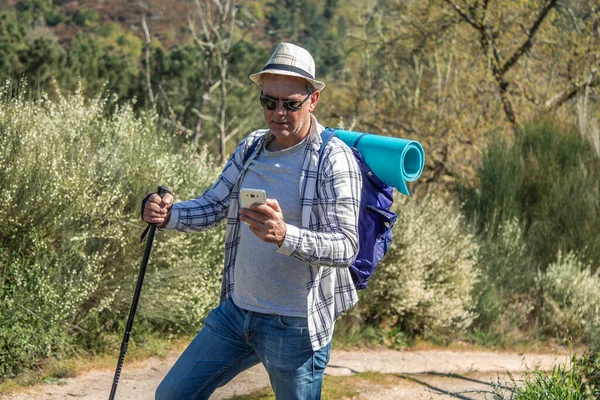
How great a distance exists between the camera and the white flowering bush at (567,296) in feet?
27.7

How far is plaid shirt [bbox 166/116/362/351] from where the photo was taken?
2.77m

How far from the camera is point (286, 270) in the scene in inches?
119

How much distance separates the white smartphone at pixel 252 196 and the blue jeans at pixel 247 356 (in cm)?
59

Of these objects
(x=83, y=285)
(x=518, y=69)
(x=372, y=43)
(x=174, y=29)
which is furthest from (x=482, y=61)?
(x=174, y=29)

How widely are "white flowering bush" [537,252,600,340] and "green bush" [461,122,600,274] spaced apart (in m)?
0.52

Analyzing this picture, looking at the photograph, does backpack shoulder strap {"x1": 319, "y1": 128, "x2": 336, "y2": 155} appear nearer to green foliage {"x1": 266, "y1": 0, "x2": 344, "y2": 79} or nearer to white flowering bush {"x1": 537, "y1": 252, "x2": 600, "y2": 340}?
white flowering bush {"x1": 537, "y1": 252, "x2": 600, "y2": 340}

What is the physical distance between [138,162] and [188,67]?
12.7m

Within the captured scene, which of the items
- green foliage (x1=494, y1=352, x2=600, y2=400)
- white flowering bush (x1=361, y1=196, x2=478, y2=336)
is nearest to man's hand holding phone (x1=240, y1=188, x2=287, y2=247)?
green foliage (x1=494, y1=352, x2=600, y2=400)

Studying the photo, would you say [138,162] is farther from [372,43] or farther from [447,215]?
[372,43]

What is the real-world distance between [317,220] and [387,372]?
4.15 m

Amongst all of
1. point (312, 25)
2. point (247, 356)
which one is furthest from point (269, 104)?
point (312, 25)

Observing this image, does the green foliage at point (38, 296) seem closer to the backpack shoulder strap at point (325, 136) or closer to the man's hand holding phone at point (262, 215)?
the backpack shoulder strap at point (325, 136)

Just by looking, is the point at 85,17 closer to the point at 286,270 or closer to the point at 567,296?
the point at 567,296

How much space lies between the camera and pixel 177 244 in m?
6.47
